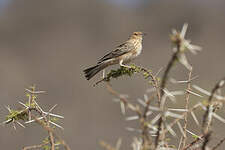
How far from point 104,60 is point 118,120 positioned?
15.4 meters

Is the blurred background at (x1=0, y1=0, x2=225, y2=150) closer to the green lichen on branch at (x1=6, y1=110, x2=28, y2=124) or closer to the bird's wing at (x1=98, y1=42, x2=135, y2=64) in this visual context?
the bird's wing at (x1=98, y1=42, x2=135, y2=64)

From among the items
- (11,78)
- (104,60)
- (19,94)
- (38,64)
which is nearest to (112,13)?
(38,64)

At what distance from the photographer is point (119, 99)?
227 cm

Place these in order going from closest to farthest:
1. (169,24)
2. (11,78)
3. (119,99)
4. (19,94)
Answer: (119,99), (19,94), (11,78), (169,24)

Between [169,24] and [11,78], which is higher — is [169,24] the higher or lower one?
the higher one

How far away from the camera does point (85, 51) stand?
33.7 metres

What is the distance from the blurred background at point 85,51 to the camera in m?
22.3

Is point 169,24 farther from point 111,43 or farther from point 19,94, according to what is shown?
point 19,94

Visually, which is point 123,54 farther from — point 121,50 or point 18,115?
point 18,115

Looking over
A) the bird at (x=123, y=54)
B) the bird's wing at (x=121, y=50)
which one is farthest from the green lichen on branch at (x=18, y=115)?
the bird's wing at (x=121, y=50)

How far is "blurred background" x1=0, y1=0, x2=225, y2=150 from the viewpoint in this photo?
22281mm

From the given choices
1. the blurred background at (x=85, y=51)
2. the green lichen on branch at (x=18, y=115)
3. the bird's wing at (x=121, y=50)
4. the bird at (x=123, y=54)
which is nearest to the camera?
the green lichen on branch at (x=18, y=115)

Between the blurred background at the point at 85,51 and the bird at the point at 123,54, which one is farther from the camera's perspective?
the blurred background at the point at 85,51

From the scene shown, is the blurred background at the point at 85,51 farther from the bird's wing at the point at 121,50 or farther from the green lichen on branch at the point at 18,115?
the green lichen on branch at the point at 18,115
